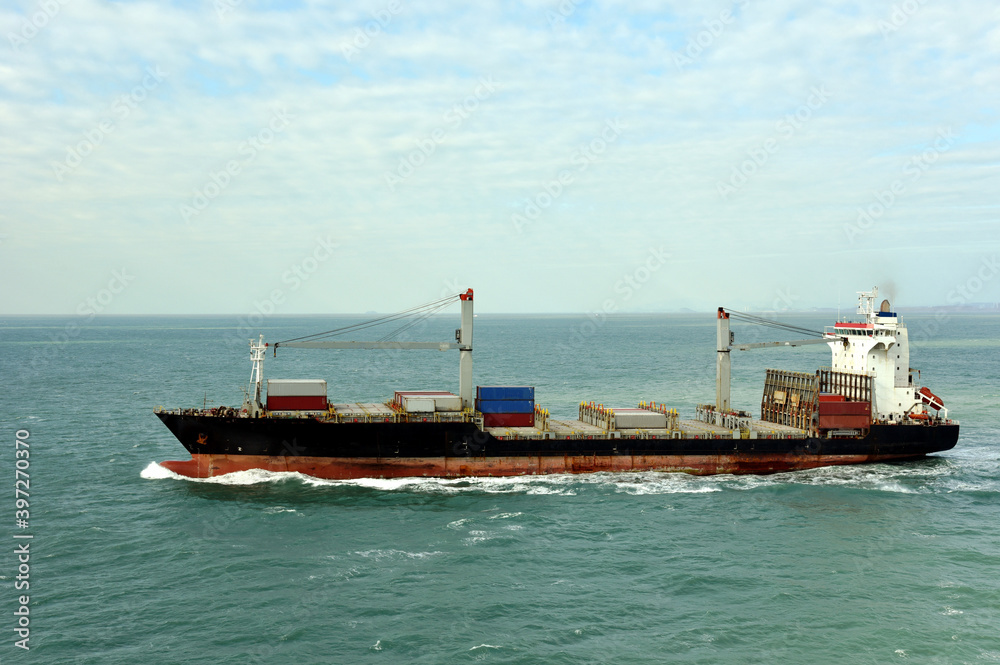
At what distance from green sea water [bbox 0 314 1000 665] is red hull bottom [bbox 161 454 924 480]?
979 millimetres

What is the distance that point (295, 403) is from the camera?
169ft

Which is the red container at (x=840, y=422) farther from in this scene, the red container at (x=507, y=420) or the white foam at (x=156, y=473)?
the white foam at (x=156, y=473)

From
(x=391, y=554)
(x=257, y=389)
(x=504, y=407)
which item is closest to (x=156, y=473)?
(x=257, y=389)

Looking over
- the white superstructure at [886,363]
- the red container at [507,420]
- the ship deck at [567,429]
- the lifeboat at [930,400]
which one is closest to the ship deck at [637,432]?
the ship deck at [567,429]

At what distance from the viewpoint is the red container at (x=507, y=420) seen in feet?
184

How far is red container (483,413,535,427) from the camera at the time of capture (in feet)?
184

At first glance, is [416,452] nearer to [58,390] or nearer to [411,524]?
[411,524]

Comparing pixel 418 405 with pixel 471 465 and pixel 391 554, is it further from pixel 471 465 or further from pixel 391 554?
pixel 391 554

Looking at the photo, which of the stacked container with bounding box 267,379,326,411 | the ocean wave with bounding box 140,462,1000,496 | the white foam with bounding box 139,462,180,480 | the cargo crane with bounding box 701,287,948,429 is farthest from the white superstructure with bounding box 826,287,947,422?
the white foam with bounding box 139,462,180,480

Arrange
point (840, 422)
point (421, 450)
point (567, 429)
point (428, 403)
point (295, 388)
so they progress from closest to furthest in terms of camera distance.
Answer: point (421, 450), point (295, 388), point (428, 403), point (567, 429), point (840, 422)

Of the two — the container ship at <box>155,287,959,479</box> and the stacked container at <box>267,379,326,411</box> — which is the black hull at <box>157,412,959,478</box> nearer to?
the container ship at <box>155,287,959,479</box>

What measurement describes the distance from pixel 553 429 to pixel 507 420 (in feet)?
12.9

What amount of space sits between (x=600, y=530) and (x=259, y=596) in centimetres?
1898

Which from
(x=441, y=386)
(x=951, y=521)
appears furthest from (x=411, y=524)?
(x=441, y=386)
